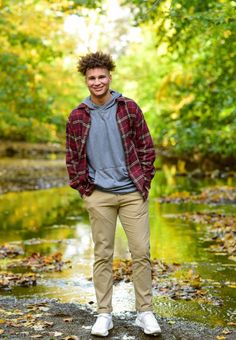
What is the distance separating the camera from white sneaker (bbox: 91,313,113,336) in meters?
4.96

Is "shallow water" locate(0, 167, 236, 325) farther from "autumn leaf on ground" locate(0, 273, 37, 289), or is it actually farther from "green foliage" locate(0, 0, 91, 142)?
"green foliage" locate(0, 0, 91, 142)

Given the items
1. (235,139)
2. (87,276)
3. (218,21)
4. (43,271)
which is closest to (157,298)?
(87,276)

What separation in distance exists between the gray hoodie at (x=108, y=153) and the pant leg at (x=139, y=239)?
0.12m

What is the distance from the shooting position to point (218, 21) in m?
8.75

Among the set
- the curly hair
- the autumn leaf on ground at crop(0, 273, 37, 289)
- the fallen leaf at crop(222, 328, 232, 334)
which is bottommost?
the fallen leaf at crop(222, 328, 232, 334)

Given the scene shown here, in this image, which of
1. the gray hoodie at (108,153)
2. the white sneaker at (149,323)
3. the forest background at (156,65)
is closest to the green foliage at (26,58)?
the forest background at (156,65)

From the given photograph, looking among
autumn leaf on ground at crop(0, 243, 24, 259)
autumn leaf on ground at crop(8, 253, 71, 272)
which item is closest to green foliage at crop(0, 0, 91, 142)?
autumn leaf on ground at crop(0, 243, 24, 259)

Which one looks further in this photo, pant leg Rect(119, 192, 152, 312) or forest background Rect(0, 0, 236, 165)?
forest background Rect(0, 0, 236, 165)

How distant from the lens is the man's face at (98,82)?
193 inches

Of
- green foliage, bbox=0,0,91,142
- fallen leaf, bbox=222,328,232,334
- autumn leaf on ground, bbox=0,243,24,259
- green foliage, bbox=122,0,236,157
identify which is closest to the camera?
fallen leaf, bbox=222,328,232,334

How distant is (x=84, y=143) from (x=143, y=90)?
2917 centimetres

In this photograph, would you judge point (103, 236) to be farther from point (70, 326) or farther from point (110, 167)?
point (70, 326)

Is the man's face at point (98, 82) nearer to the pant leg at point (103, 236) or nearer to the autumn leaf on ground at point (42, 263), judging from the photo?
the pant leg at point (103, 236)

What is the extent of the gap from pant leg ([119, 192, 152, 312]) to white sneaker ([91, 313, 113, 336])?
11.7 inches
